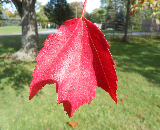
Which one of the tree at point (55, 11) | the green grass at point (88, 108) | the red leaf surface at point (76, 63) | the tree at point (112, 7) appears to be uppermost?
the tree at point (112, 7)

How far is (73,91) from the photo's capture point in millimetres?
273

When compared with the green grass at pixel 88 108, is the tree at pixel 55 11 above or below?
above

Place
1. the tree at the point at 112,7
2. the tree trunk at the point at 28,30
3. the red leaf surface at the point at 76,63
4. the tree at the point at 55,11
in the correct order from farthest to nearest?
the tree at the point at 112,7, the tree trunk at the point at 28,30, the tree at the point at 55,11, the red leaf surface at the point at 76,63

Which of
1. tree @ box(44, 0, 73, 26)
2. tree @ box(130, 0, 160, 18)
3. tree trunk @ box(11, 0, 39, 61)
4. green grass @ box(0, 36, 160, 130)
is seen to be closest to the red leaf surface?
tree @ box(44, 0, 73, 26)

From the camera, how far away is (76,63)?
0.28 meters

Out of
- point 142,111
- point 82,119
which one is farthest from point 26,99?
point 142,111

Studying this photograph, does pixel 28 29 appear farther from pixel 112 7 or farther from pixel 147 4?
pixel 112 7

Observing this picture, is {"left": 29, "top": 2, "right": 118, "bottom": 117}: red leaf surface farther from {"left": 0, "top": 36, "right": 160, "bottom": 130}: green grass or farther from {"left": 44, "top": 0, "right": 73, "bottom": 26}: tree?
{"left": 0, "top": 36, "right": 160, "bottom": 130}: green grass

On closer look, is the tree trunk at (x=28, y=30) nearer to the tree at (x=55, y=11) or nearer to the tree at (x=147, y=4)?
the tree at (x=55, y=11)

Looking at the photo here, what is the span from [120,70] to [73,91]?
5.68 meters

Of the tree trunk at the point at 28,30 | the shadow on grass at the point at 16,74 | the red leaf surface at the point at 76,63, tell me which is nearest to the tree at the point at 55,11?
the red leaf surface at the point at 76,63

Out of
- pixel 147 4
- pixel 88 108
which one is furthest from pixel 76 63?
pixel 88 108

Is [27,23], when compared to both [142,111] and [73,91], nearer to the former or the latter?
[142,111]

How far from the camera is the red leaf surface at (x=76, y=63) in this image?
0.89 feet
